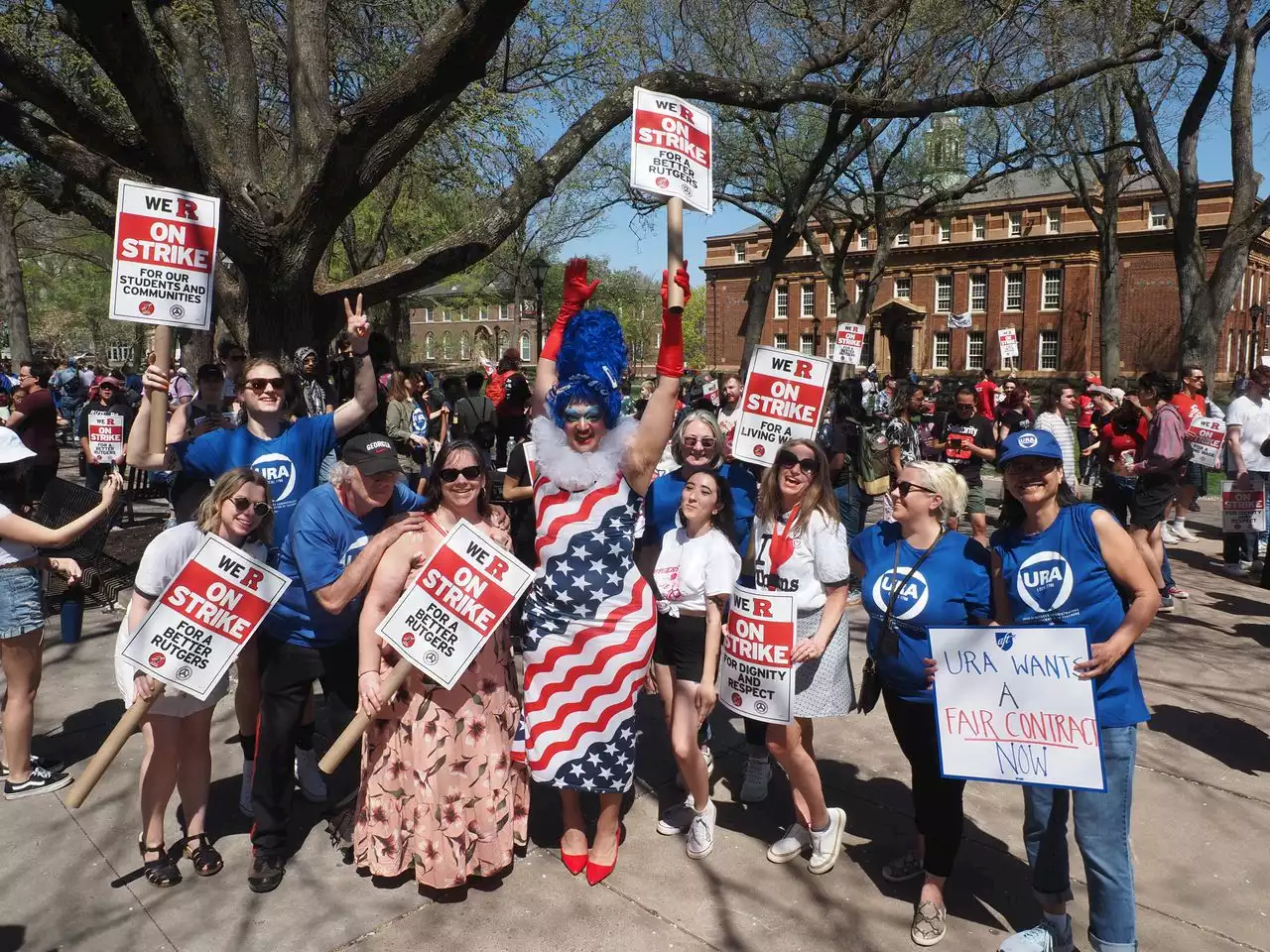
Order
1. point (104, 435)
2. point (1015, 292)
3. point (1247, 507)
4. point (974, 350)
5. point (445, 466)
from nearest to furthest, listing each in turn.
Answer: point (445, 466) < point (1247, 507) < point (104, 435) < point (1015, 292) < point (974, 350)

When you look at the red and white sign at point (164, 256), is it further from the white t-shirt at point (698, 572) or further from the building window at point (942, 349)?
the building window at point (942, 349)

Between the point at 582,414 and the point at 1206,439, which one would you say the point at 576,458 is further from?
the point at 1206,439

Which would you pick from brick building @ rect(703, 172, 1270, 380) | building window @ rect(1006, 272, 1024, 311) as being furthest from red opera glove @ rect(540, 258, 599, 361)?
building window @ rect(1006, 272, 1024, 311)

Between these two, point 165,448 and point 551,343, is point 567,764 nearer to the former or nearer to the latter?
point 551,343

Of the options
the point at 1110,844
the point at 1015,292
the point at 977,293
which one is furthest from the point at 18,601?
the point at 977,293

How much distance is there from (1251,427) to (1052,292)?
4710cm

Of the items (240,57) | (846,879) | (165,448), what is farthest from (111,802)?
(240,57)

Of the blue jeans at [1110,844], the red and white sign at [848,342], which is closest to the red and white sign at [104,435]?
the blue jeans at [1110,844]

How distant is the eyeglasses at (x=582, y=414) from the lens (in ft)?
11.9

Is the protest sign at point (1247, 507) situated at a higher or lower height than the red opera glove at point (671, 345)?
lower

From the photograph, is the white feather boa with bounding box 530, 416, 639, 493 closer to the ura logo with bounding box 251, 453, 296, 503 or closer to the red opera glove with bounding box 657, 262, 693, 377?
the red opera glove with bounding box 657, 262, 693, 377

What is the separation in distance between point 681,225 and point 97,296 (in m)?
57.8

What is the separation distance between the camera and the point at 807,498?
3914mm

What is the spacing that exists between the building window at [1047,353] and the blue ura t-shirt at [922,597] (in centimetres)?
5304
